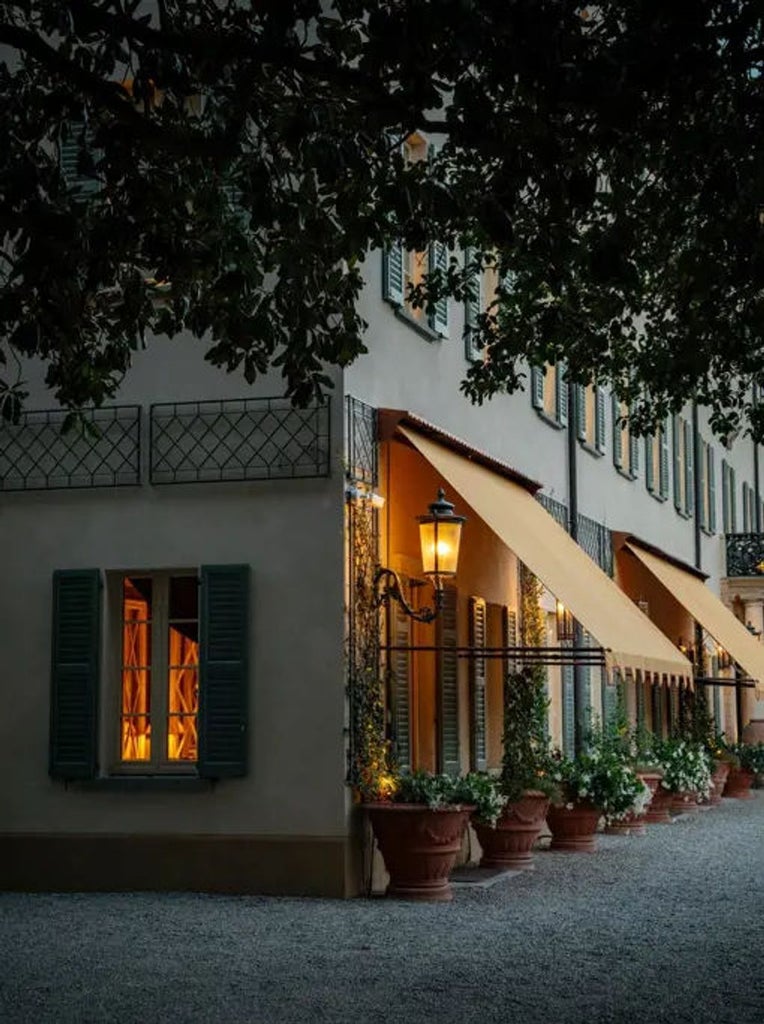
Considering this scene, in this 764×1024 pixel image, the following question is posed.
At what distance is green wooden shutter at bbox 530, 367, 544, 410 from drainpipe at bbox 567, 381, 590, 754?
813mm

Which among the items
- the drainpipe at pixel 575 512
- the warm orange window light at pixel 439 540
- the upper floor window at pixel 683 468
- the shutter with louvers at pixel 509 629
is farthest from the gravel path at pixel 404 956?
the upper floor window at pixel 683 468

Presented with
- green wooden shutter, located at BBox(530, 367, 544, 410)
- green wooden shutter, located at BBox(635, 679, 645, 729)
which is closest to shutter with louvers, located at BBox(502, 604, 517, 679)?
green wooden shutter, located at BBox(530, 367, 544, 410)

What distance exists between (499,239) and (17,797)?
8.26 meters

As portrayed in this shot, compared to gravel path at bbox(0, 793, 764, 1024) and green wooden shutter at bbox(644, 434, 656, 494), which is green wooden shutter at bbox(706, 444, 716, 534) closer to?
green wooden shutter at bbox(644, 434, 656, 494)

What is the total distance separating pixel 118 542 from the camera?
49.4ft

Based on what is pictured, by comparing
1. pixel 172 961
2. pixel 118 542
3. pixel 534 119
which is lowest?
pixel 172 961

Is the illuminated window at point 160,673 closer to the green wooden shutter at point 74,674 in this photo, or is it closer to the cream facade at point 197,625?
the cream facade at point 197,625

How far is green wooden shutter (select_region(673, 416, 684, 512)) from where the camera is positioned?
3186cm

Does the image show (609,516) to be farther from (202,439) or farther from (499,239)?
(499,239)

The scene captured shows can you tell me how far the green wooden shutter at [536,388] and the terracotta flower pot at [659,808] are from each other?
4931mm

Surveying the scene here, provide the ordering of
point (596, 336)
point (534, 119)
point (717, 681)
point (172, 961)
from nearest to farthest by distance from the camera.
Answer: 1. point (534, 119)
2. point (172, 961)
3. point (596, 336)
4. point (717, 681)

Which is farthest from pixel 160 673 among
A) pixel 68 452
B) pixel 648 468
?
pixel 648 468

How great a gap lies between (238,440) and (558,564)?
11.0ft

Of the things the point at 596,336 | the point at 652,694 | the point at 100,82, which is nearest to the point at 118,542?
the point at 596,336
